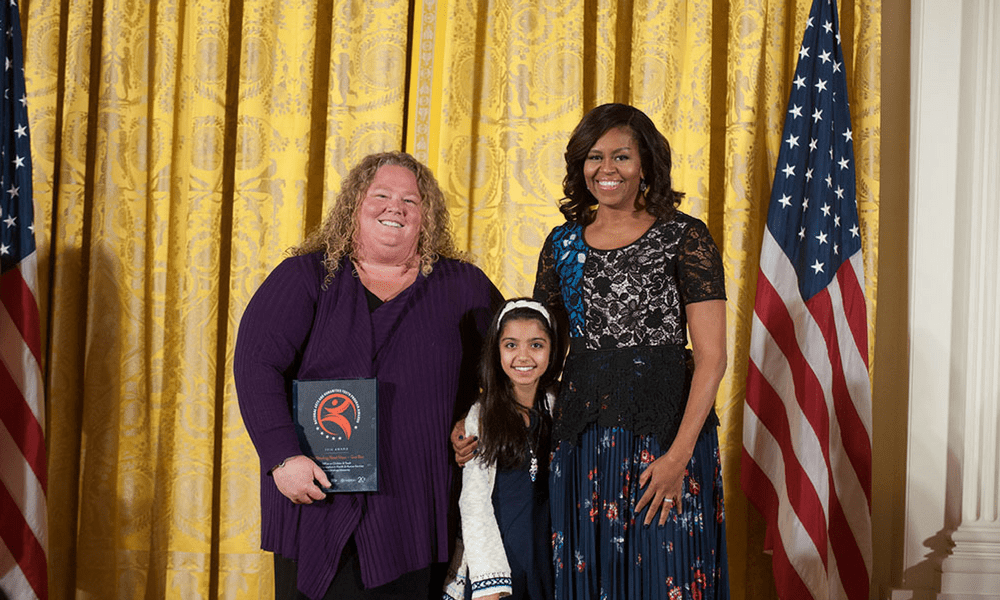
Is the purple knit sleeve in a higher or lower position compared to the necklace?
higher

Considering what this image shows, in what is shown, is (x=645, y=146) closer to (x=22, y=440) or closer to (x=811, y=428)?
(x=811, y=428)

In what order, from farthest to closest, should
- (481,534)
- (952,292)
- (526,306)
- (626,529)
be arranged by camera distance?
(952,292) → (526,306) → (481,534) → (626,529)

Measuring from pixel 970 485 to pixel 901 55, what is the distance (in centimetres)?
167

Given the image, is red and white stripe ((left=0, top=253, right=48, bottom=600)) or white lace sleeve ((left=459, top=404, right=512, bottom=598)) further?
red and white stripe ((left=0, top=253, right=48, bottom=600))

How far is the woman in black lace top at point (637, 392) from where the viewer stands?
2.00 metres

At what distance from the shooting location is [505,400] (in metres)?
2.21

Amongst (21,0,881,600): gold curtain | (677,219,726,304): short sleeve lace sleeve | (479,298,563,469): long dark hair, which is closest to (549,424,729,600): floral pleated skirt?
(479,298,563,469): long dark hair

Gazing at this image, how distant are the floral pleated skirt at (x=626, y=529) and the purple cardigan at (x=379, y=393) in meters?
0.35

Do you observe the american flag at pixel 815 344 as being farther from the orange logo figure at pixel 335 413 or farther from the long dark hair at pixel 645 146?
the orange logo figure at pixel 335 413

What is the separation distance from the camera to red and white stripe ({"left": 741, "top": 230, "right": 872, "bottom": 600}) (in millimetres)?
2990

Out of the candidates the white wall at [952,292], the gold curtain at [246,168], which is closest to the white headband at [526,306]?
the gold curtain at [246,168]

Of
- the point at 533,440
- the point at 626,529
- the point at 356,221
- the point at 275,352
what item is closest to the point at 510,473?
the point at 533,440

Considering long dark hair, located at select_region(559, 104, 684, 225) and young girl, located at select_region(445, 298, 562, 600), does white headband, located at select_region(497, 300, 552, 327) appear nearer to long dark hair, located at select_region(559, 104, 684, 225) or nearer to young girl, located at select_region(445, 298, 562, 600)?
young girl, located at select_region(445, 298, 562, 600)

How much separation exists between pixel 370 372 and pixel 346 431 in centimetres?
18
